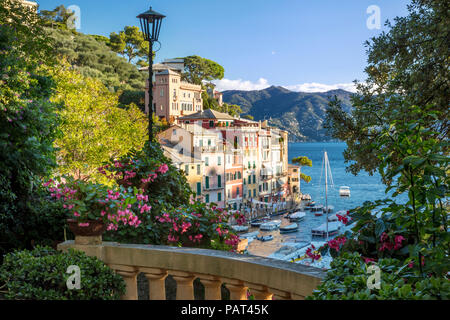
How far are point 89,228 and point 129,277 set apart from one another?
1.70 ft

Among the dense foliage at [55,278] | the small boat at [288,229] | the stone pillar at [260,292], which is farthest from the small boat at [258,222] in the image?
the stone pillar at [260,292]

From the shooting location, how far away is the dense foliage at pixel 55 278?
3.12 meters

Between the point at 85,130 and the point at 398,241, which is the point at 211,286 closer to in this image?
the point at 398,241

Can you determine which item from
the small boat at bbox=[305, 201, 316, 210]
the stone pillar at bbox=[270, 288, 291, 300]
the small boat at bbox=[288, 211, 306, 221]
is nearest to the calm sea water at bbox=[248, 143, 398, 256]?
the small boat at bbox=[288, 211, 306, 221]

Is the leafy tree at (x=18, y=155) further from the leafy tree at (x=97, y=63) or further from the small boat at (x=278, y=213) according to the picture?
the small boat at (x=278, y=213)

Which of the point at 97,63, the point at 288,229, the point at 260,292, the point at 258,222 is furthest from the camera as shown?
the point at 97,63

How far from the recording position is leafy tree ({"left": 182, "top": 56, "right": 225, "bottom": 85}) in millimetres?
79750

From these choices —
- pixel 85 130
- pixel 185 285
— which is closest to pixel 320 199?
pixel 85 130

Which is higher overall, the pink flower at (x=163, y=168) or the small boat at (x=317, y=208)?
the pink flower at (x=163, y=168)

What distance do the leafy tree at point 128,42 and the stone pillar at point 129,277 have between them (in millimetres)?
73708

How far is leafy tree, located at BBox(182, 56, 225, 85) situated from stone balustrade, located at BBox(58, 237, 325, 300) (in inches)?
3036

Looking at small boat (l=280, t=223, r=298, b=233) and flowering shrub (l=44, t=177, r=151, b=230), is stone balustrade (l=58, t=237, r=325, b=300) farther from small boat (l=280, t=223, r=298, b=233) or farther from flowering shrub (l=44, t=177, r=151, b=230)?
small boat (l=280, t=223, r=298, b=233)

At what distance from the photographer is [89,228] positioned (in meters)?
3.66
